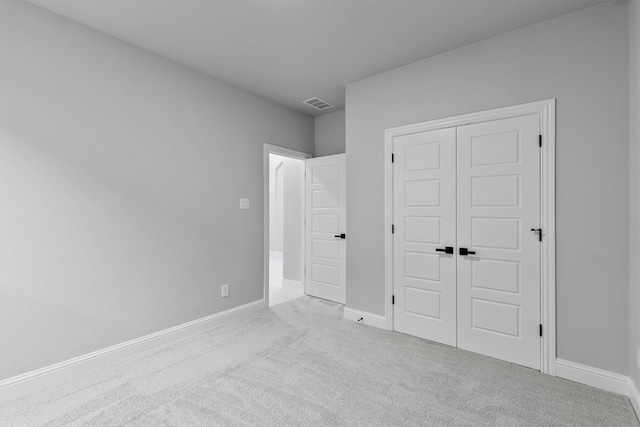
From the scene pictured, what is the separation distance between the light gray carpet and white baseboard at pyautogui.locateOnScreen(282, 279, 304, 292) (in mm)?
1911

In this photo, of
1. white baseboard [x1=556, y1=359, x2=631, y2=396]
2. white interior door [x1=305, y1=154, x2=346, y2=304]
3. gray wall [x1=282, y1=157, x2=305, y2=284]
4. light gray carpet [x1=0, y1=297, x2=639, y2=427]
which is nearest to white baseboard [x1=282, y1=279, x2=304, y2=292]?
gray wall [x1=282, y1=157, x2=305, y2=284]

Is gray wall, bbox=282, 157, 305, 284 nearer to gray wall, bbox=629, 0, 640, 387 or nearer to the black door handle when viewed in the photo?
the black door handle

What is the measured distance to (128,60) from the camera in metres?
2.67

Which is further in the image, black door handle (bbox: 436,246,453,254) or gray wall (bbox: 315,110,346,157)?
gray wall (bbox: 315,110,346,157)

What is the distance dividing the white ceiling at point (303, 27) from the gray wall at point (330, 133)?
49.7 inches

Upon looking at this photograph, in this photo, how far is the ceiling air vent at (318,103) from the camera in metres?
4.07

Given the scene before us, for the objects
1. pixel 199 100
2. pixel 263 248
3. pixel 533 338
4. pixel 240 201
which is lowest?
pixel 533 338

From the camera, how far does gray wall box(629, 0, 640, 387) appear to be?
1875mm

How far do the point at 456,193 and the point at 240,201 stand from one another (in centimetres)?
239

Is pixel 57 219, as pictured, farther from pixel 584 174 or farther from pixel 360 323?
pixel 584 174

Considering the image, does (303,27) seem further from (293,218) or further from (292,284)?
(292,284)

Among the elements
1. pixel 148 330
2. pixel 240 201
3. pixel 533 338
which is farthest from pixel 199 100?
pixel 533 338

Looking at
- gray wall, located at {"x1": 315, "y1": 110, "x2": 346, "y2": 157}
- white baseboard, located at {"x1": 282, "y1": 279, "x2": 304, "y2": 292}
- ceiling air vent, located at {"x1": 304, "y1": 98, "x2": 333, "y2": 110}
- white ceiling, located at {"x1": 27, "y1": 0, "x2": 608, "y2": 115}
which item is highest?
white ceiling, located at {"x1": 27, "y1": 0, "x2": 608, "y2": 115}

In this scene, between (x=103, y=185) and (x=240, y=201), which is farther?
(x=240, y=201)
